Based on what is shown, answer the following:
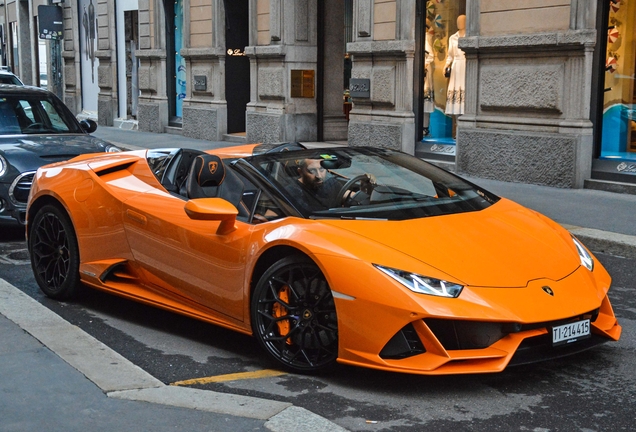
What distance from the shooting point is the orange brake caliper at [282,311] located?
4.63 m

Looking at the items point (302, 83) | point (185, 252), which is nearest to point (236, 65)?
point (302, 83)

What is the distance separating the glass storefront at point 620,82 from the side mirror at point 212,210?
842cm

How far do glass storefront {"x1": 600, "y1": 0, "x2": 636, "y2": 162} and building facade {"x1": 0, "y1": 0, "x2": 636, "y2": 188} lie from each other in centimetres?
1

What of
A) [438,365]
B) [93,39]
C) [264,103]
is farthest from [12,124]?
[93,39]

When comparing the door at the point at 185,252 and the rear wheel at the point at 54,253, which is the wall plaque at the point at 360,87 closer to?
the rear wheel at the point at 54,253

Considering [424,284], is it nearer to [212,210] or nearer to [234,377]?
[234,377]

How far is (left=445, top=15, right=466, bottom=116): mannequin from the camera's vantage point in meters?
14.7

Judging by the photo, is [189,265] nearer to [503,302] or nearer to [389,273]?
[389,273]

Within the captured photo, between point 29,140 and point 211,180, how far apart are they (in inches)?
185

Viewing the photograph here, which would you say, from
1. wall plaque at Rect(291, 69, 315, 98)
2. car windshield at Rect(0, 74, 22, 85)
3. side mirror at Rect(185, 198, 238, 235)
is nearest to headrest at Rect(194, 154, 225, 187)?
side mirror at Rect(185, 198, 238, 235)

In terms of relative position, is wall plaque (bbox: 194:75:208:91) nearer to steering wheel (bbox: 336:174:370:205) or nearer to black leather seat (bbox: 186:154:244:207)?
black leather seat (bbox: 186:154:244:207)

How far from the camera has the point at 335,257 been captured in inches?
173

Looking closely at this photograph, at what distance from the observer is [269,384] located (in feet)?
14.8

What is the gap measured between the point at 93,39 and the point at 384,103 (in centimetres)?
1425
